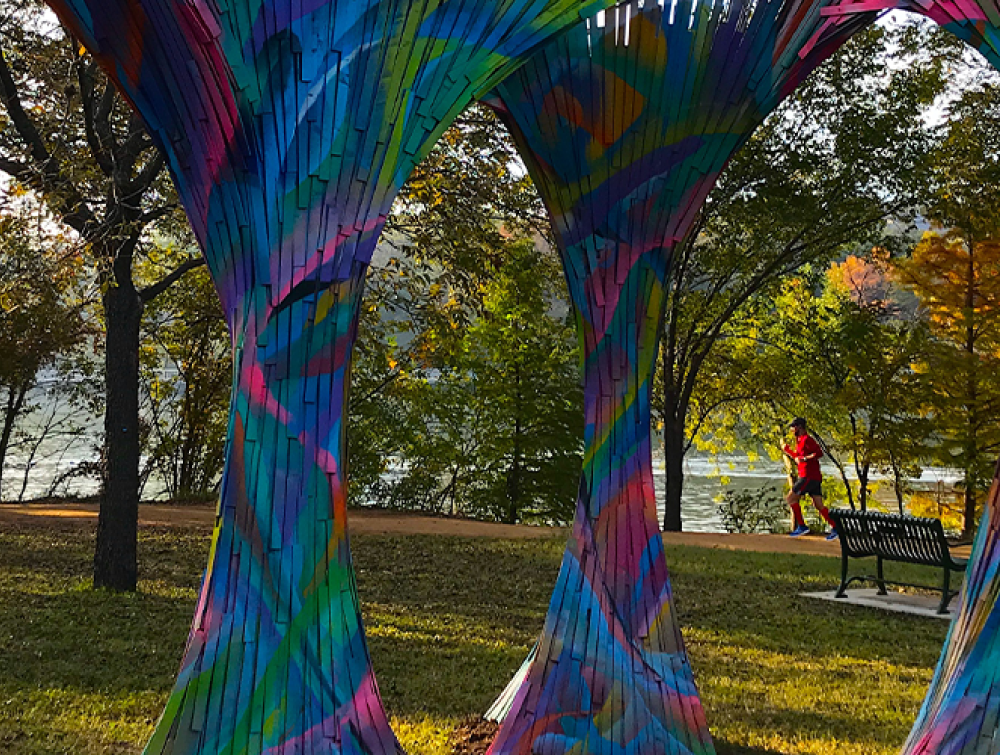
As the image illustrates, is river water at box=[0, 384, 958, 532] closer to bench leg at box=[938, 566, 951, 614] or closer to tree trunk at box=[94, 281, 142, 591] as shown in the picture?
tree trunk at box=[94, 281, 142, 591]

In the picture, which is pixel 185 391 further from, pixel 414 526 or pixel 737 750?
pixel 737 750

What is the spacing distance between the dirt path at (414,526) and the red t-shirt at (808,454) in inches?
36.0

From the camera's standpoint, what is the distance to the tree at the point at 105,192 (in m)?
7.91

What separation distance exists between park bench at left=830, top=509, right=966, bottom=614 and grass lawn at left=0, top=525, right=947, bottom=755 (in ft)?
1.54

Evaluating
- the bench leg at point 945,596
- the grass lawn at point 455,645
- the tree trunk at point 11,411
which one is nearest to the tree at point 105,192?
the grass lawn at point 455,645

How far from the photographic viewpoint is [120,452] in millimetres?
8469

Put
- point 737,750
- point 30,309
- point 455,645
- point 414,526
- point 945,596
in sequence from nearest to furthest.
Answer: point 737,750
point 455,645
point 945,596
point 30,309
point 414,526

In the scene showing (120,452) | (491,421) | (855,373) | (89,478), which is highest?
(855,373)

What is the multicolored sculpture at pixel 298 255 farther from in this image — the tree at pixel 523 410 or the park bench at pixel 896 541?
Answer: the tree at pixel 523 410

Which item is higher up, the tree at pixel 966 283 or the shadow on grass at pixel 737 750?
the tree at pixel 966 283

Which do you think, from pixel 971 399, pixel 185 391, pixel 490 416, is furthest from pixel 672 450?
pixel 185 391

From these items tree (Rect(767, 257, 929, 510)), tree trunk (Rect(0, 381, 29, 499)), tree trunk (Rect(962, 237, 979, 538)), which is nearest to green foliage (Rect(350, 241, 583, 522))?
tree (Rect(767, 257, 929, 510))

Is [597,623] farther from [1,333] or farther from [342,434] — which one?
[1,333]

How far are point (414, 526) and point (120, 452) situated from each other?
6.11m
